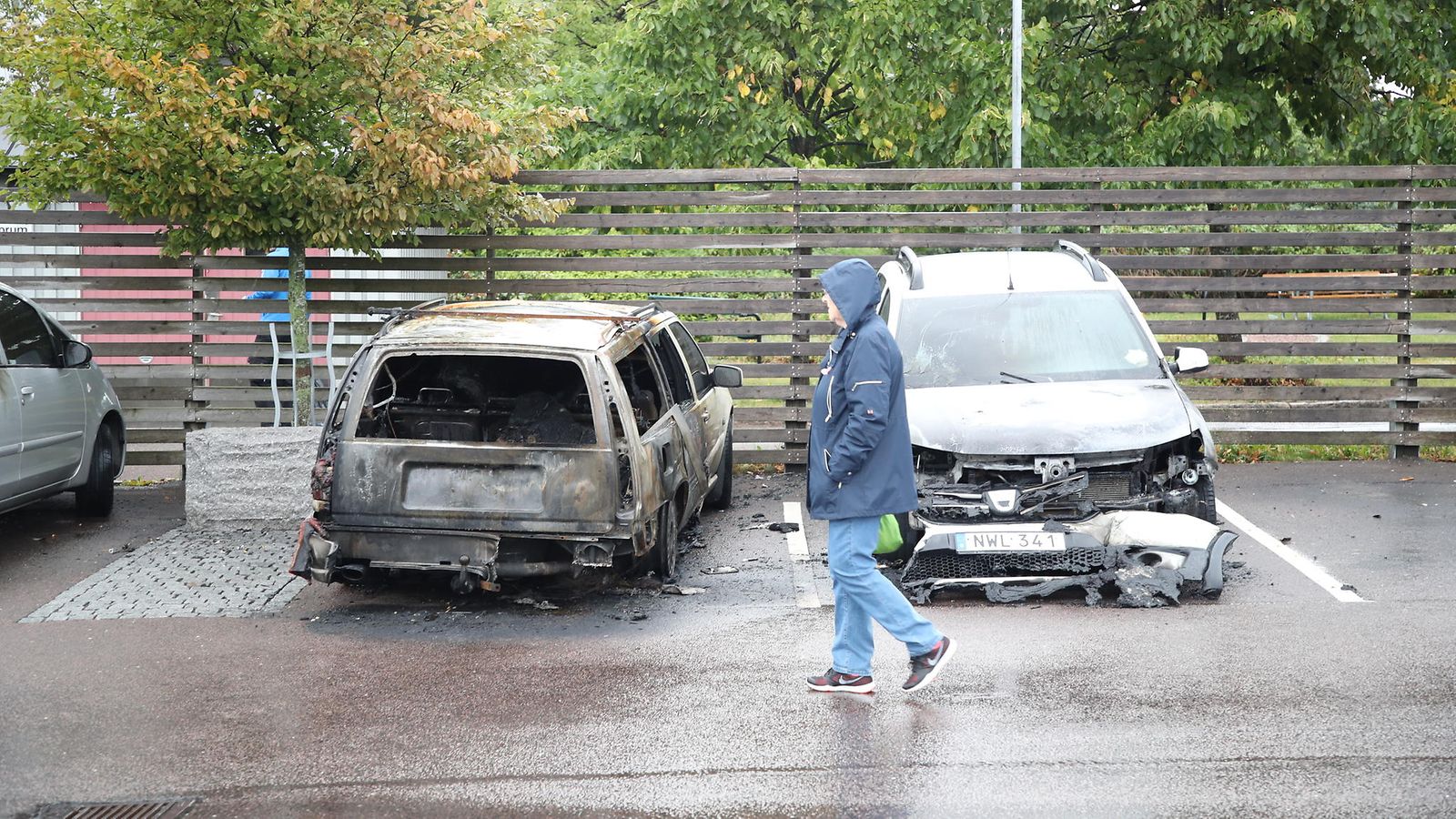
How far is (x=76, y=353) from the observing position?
10.6 meters

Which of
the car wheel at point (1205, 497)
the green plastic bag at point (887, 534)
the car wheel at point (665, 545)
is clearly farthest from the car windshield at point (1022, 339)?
the green plastic bag at point (887, 534)

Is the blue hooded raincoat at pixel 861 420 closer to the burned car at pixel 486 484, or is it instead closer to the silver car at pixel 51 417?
the burned car at pixel 486 484

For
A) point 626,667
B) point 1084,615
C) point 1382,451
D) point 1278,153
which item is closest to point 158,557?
point 626,667

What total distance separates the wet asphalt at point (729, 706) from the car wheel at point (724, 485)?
192cm

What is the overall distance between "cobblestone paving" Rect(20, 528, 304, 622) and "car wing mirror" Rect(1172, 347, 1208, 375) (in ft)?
18.2

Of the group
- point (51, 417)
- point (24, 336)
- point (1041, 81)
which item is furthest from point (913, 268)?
point (1041, 81)

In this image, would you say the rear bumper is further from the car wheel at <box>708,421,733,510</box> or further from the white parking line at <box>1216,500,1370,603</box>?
the white parking line at <box>1216,500,1370,603</box>

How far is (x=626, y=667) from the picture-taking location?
6852mm

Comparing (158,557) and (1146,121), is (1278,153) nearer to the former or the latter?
(1146,121)

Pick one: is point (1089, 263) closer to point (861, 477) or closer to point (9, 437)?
point (861, 477)

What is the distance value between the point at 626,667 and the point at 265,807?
210 centimetres

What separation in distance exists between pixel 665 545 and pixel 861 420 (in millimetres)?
2623

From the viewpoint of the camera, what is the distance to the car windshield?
29.3ft

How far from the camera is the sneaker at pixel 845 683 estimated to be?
6309mm
